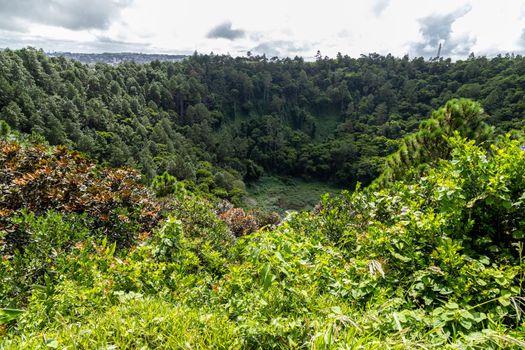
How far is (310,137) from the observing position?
7162 cm

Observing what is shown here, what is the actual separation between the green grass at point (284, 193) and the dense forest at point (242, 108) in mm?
2403

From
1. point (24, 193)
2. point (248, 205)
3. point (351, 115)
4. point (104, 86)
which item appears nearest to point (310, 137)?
point (351, 115)

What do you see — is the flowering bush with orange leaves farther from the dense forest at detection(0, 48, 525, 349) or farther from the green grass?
the green grass

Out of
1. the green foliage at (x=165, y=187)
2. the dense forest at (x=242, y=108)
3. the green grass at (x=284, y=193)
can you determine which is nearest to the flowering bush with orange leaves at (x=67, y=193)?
the green foliage at (x=165, y=187)

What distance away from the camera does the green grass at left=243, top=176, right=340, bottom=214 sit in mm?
45594

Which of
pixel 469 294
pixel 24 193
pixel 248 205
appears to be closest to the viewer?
pixel 469 294

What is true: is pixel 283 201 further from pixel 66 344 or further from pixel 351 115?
pixel 66 344

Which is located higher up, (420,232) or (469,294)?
(420,232)

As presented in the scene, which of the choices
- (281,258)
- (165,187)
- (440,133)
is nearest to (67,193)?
(281,258)

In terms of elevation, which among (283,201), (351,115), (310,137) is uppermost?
(351,115)

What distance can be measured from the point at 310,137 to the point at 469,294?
71159mm

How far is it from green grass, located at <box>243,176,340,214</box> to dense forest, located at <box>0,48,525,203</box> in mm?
2403

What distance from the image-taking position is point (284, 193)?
51.4 metres

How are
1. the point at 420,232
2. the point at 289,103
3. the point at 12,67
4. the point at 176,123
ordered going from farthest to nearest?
the point at 289,103, the point at 176,123, the point at 12,67, the point at 420,232
